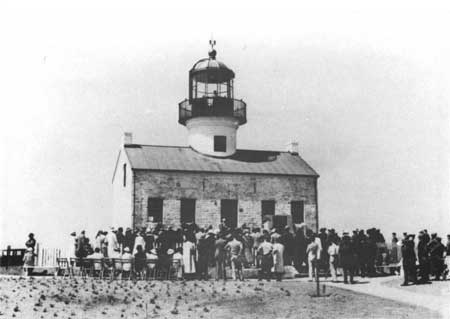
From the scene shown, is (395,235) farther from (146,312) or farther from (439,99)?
(146,312)

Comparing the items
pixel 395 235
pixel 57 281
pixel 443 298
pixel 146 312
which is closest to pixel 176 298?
pixel 146 312

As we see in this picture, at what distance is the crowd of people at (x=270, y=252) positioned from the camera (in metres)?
18.9

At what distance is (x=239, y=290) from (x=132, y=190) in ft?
44.7

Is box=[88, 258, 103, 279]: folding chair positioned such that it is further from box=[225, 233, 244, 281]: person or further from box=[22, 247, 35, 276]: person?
box=[225, 233, 244, 281]: person

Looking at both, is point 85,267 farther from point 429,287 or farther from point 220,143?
point 220,143

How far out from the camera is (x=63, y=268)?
20.7m

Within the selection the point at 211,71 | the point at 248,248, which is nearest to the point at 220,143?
the point at 211,71

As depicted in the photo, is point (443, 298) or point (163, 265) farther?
point (163, 265)

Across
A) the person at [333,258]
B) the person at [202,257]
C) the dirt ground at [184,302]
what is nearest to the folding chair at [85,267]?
the dirt ground at [184,302]

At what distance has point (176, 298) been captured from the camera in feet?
51.7

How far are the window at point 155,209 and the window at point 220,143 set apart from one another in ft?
16.6

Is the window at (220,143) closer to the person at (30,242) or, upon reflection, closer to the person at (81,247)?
the person at (81,247)

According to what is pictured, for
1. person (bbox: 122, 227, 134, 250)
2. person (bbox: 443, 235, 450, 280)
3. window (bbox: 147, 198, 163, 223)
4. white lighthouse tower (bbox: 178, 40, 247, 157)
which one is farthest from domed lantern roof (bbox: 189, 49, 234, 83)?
person (bbox: 443, 235, 450, 280)

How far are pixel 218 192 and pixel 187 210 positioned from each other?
5.93 feet
